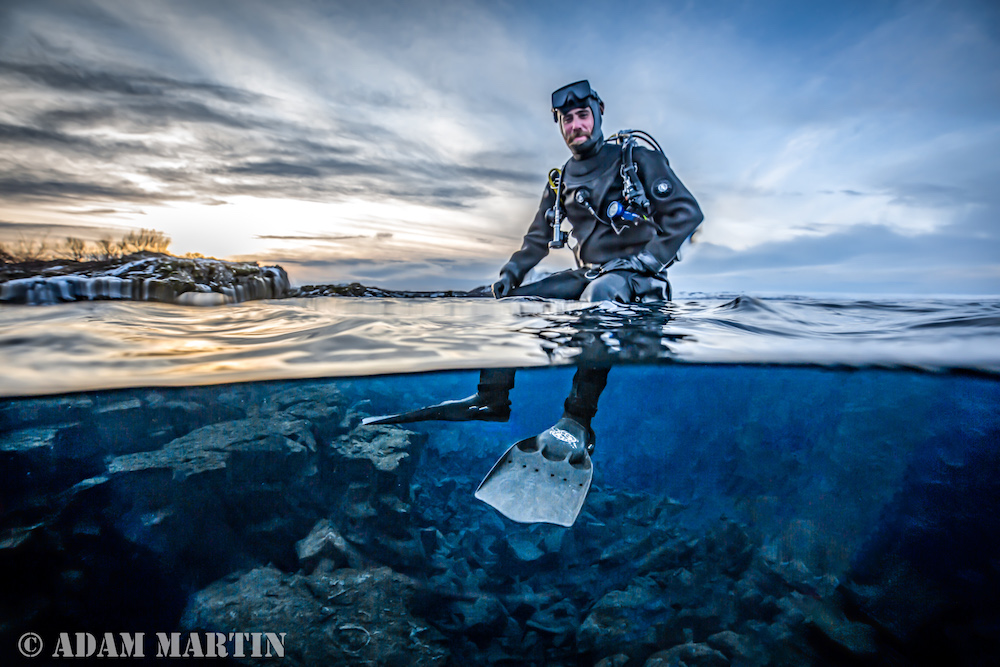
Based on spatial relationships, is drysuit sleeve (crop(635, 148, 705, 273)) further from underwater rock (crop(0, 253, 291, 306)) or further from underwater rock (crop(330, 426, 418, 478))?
underwater rock (crop(0, 253, 291, 306))

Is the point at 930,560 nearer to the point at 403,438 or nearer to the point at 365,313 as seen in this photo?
the point at 403,438

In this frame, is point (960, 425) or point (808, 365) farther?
point (960, 425)

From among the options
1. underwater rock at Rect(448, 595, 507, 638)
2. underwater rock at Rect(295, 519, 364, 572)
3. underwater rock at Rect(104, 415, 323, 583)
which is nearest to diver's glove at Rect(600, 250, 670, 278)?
underwater rock at Rect(448, 595, 507, 638)

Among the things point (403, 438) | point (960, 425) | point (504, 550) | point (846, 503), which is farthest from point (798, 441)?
point (403, 438)

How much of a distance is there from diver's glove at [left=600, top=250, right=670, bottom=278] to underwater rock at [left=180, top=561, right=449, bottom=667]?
15.2 ft

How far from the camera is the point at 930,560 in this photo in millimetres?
5902

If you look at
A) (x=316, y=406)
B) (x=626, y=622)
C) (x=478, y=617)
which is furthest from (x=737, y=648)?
(x=316, y=406)

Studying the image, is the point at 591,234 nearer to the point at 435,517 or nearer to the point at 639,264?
the point at 639,264

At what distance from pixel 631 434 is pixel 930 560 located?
12.8 metres

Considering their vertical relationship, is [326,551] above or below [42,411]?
below

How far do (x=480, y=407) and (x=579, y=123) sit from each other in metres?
4.32

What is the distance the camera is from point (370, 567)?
16.6 feet

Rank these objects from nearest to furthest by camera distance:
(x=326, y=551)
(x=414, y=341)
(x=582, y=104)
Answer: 1. (x=414, y=341)
2. (x=326, y=551)
3. (x=582, y=104)

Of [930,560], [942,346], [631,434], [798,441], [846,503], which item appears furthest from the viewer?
[631,434]
